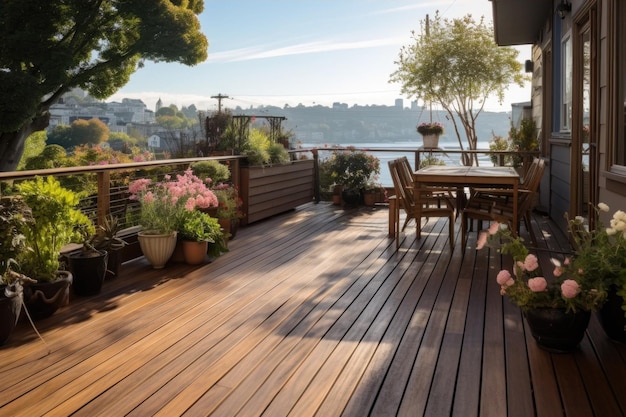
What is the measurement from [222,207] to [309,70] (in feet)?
97.5

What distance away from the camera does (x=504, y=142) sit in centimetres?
1005

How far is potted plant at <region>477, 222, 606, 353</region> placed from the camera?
2.77 meters

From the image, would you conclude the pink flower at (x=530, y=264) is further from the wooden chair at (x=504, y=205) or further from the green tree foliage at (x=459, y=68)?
the green tree foliage at (x=459, y=68)

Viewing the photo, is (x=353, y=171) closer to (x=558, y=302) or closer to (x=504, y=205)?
(x=504, y=205)

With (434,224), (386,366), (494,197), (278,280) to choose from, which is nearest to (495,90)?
(434,224)

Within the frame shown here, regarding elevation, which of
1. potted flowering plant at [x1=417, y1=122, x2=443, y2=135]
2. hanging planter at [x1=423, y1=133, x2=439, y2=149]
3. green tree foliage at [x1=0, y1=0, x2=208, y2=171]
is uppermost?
green tree foliage at [x1=0, y1=0, x2=208, y2=171]

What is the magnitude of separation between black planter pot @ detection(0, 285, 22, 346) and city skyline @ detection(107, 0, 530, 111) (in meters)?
6.89

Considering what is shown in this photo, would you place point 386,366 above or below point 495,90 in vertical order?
below

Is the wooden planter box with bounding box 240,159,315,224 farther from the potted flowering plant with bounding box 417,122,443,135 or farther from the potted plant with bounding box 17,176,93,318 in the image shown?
the potted plant with bounding box 17,176,93,318

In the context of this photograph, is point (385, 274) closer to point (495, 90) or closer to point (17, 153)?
point (495, 90)

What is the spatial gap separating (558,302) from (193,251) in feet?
10.1

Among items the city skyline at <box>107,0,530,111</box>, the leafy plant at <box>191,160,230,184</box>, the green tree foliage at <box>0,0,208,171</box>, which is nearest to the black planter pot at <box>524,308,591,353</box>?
the leafy plant at <box>191,160,230,184</box>

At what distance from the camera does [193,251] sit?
4945mm

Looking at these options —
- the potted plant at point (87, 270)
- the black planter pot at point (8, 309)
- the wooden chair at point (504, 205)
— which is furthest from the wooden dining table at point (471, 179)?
the black planter pot at point (8, 309)
